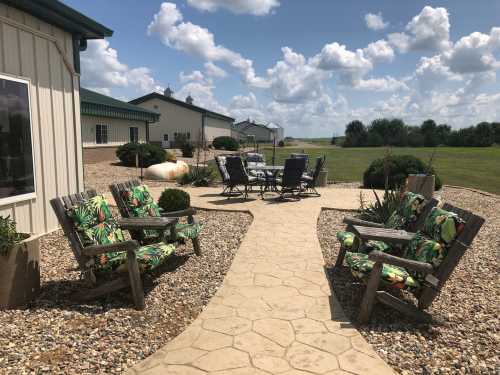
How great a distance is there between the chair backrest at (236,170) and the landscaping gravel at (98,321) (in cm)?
460

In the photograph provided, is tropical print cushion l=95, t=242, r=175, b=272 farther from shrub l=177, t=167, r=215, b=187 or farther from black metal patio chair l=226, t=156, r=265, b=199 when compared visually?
shrub l=177, t=167, r=215, b=187

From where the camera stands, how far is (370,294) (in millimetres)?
3488

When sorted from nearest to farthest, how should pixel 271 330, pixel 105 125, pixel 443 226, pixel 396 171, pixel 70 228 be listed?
pixel 271 330, pixel 443 226, pixel 70 228, pixel 396 171, pixel 105 125

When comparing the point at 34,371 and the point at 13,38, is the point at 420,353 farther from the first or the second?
the point at 13,38

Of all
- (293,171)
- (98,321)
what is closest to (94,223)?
(98,321)

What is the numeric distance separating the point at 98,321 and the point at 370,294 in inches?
100

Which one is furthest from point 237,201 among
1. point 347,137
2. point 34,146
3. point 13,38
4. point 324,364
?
point 347,137

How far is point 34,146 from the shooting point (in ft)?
19.7

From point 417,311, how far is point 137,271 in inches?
107

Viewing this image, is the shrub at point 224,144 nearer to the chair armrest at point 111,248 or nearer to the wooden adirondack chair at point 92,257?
the wooden adirondack chair at point 92,257

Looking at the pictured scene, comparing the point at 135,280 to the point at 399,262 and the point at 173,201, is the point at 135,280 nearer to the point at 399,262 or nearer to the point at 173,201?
the point at 399,262

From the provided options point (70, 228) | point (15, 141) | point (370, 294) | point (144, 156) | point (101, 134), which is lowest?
point (370, 294)

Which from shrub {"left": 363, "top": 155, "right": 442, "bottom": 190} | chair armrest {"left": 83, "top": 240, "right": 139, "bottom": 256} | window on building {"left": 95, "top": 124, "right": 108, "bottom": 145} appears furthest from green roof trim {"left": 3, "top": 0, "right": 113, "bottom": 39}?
window on building {"left": 95, "top": 124, "right": 108, "bottom": 145}

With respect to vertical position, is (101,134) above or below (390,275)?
above
